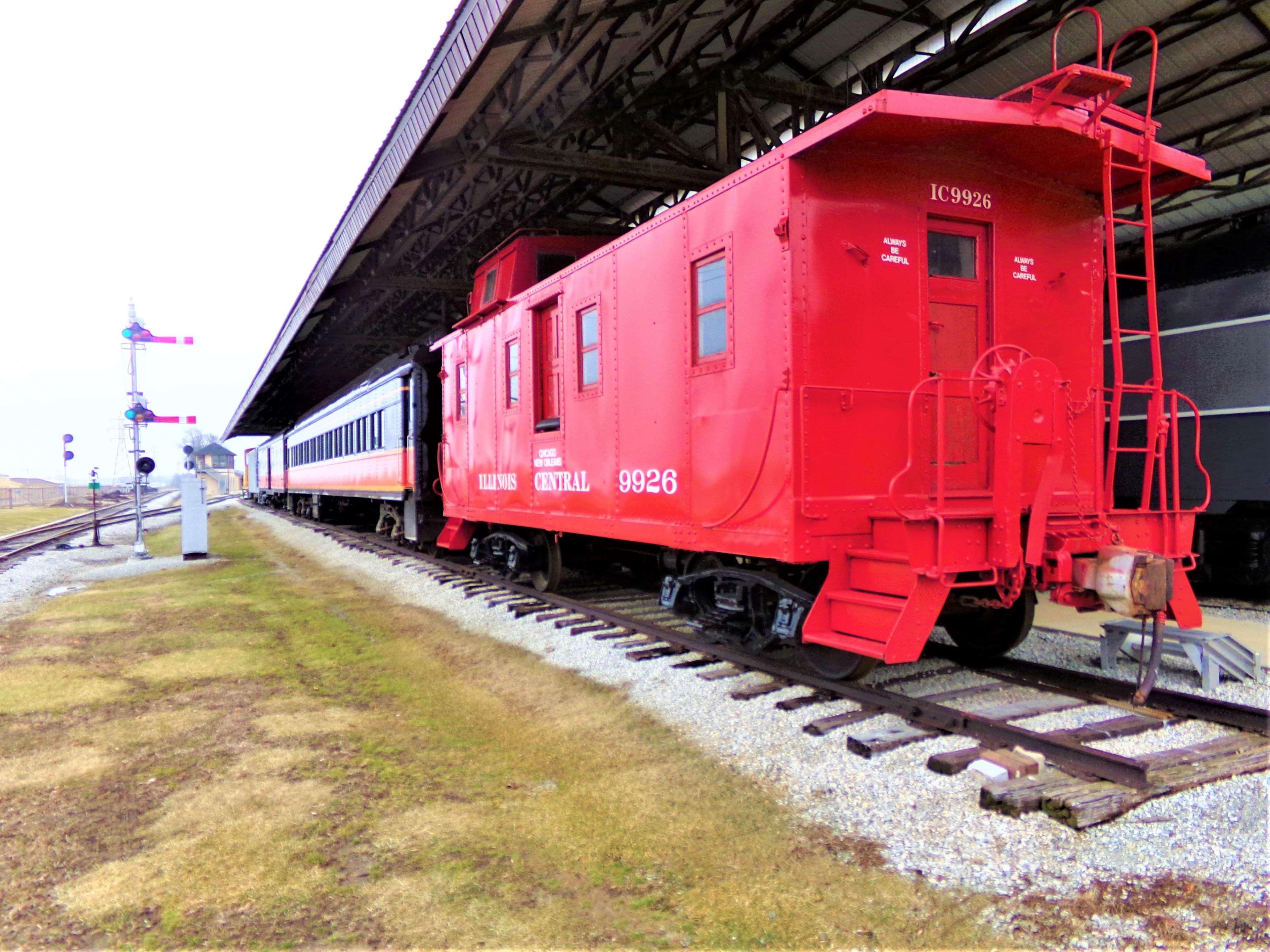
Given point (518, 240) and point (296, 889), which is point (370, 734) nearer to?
point (296, 889)

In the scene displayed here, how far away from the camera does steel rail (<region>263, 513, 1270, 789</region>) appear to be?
3.74 meters

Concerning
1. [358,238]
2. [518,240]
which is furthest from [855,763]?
[358,238]

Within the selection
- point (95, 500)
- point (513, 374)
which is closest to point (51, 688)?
point (513, 374)

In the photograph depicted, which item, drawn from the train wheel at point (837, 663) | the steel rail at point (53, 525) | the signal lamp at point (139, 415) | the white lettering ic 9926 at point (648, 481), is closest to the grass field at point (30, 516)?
the steel rail at point (53, 525)

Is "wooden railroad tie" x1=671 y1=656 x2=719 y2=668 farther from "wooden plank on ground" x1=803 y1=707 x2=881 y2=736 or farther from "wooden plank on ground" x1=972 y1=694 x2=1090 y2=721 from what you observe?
"wooden plank on ground" x1=972 y1=694 x2=1090 y2=721

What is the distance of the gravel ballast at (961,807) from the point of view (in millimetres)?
2975

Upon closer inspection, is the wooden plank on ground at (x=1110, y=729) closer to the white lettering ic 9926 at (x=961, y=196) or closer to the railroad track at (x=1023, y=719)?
the railroad track at (x=1023, y=719)

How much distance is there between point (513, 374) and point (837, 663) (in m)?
4.86

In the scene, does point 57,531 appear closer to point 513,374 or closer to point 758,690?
point 513,374

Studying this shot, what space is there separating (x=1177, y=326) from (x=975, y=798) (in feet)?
25.3

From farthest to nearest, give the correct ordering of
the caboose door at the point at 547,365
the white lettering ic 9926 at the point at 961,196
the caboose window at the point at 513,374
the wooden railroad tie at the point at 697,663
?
the caboose window at the point at 513,374, the caboose door at the point at 547,365, the wooden railroad tie at the point at 697,663, the white lettering ic 9926 at the point at 961,196

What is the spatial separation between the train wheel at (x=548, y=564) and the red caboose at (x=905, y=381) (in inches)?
112

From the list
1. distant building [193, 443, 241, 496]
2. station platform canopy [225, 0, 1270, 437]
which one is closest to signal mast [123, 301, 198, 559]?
station platform canopy [225, 0, 1270, 437]

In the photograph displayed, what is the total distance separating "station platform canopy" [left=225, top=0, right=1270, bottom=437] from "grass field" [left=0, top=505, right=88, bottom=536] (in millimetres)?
20854
